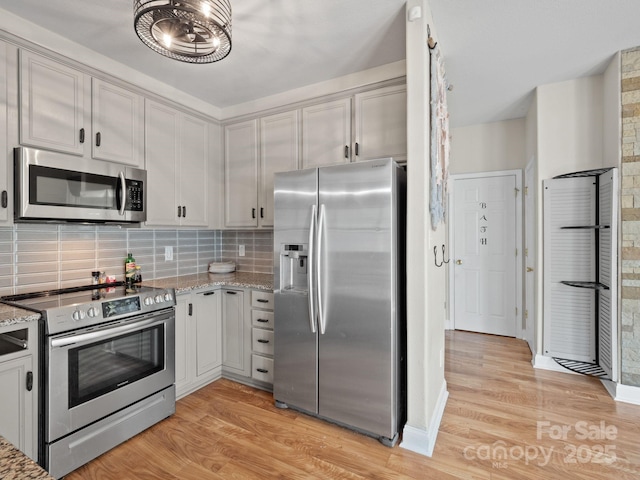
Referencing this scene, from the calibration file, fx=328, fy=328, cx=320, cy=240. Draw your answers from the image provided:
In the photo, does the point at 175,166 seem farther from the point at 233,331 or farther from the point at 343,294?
the point at 343,294

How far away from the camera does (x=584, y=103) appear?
10.2ft

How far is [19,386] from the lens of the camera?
5.50ft

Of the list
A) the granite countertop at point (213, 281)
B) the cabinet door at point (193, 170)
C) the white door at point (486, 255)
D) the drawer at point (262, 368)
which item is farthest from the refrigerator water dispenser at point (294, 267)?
the white door at point (486, 255)

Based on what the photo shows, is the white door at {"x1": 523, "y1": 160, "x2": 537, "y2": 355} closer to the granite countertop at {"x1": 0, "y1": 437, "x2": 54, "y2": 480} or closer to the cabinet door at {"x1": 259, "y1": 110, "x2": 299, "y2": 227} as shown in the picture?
the cabinet door at {"x1": 259, "y1": 110, "x2": 299, "y2": 227}

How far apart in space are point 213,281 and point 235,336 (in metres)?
0.53

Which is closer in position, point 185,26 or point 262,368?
point 185,26

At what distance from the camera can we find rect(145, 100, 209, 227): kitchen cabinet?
2750 mm

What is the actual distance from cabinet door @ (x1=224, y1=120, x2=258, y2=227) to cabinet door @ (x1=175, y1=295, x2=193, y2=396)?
1013 millimetres

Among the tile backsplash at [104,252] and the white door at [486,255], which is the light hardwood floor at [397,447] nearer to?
the tile backsplash at [104,252]

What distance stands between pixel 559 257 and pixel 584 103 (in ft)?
4.82

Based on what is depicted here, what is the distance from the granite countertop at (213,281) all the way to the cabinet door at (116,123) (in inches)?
40.0

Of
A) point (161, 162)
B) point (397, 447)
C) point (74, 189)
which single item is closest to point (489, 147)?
point (397, 447)

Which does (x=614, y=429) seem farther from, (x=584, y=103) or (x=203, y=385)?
(x=203, y=385)

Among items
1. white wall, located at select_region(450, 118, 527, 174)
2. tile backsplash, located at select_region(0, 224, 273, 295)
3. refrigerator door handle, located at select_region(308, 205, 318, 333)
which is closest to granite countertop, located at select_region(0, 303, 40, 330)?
tile backsplash, located at select_region(0, 224, 273, 295)
